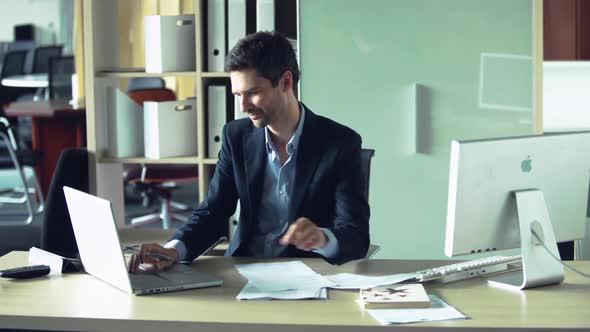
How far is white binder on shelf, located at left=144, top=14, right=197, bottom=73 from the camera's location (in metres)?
3.90

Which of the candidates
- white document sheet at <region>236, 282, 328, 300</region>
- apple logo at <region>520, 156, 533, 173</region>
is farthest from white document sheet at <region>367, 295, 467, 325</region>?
apple logo at <region>520, 156, 533, 173</region>

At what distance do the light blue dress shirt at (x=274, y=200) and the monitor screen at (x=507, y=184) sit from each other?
66 centimetres

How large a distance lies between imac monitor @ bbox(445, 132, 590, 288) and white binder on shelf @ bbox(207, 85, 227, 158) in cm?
179

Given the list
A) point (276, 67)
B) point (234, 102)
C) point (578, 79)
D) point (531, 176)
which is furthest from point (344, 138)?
point (578, 79)

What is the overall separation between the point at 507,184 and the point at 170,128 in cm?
200

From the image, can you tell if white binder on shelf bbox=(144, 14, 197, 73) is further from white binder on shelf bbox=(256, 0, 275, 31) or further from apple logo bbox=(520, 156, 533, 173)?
apple logo bbox=(520, 156, 533, 173)

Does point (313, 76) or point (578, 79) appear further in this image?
point (578, 79)

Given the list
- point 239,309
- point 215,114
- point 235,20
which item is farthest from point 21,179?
point 239,309

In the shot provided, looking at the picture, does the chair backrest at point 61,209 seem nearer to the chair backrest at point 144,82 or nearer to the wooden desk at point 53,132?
the wooden desk at point 53,132

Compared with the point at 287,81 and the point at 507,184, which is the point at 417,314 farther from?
the point at 287,81

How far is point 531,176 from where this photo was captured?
7.48 ft

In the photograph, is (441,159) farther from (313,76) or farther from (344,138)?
(344,138)

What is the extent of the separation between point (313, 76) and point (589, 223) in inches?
60.9

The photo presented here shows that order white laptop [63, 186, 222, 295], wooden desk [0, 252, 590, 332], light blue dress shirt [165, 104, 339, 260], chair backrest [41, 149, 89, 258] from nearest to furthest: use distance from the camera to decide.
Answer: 1. wooden desk [0, 252, 590, 332]
2. white laptop [63, 186, 222, 295]
3. light blue dress shirt [165, 104, 339, 260]
4. chair backrest [41, 149, 89, 258]
